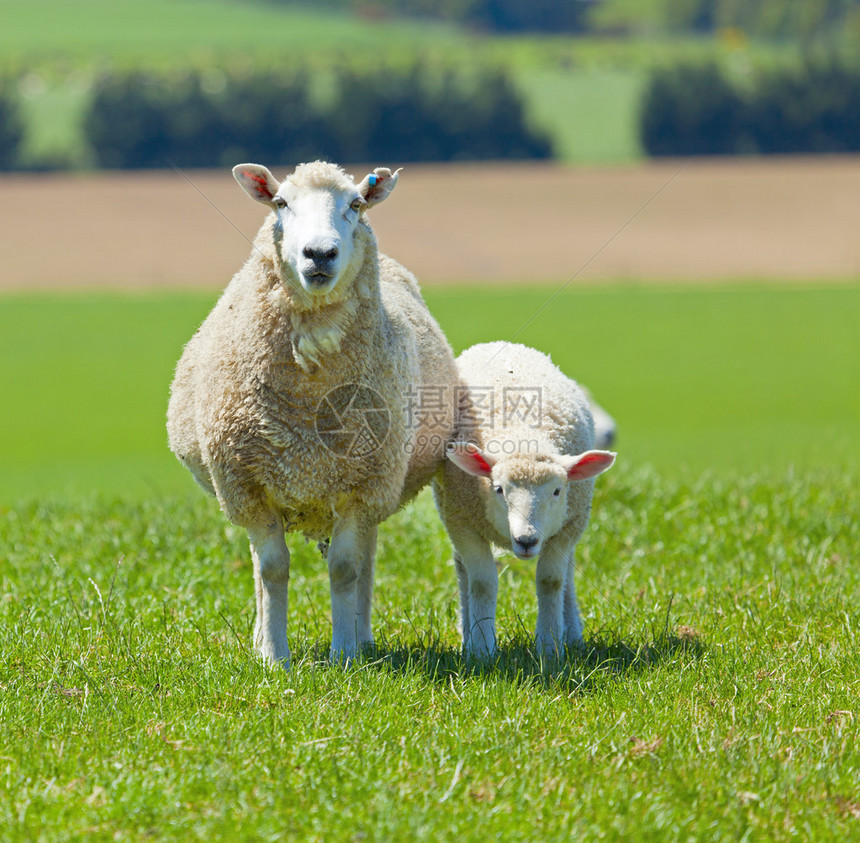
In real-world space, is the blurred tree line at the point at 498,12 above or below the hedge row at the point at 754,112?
above

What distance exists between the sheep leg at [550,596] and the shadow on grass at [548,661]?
2.8 inches

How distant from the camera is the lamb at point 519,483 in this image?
4418 millimetres

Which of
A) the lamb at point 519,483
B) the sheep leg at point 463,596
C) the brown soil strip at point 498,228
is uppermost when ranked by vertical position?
the brown soil strip at point 498,228

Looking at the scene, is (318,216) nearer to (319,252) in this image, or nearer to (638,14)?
(319,252)

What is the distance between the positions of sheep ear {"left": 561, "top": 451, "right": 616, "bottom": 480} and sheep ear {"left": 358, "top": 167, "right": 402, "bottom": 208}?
1269 millimetres

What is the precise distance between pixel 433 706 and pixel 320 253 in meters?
1.68

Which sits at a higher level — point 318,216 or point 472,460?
point 318,216

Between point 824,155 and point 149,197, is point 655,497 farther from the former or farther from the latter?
point 824,155

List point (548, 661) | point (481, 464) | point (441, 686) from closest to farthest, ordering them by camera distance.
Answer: point (441, 686), point (481, 464), point (548, 661)

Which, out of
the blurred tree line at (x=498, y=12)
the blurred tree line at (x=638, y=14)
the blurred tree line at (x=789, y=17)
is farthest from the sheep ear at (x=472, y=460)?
the blurred tree line at (x=498, y=12)

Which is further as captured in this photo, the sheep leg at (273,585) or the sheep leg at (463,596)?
the sheep leg at (463,596)

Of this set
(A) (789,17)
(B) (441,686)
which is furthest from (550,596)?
(A) (789,17)

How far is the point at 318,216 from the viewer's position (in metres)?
4.20
